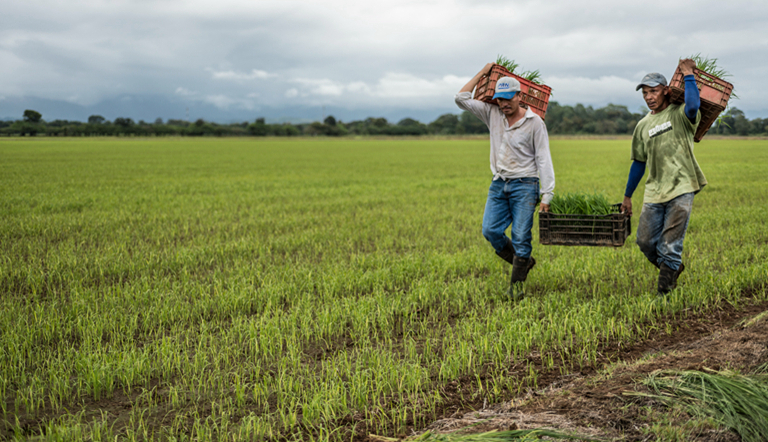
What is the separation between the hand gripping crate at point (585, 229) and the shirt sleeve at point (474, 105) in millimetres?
1167

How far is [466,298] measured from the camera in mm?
5602

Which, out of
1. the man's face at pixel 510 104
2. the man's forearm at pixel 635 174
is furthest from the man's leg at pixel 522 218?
the man's forearm at pixel 635 174

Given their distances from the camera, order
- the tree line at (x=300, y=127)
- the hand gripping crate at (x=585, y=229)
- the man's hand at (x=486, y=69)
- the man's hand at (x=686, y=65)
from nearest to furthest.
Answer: the man's hand at (x=686, y=65), the hand gripping crate at (x=585, y=229), the man's hand at (x=486, y=69), the tree line at (x=300, y=127)

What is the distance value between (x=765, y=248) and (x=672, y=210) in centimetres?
379

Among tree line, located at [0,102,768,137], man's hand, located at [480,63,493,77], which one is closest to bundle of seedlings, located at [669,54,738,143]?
man's hand, located at [480,63,493,77]

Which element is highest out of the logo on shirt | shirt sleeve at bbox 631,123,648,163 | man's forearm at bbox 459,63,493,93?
man's forearm at bbox 459,63,493,93

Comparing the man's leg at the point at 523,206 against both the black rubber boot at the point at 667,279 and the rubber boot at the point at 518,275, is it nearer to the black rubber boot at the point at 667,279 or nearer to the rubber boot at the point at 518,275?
the rubber boot at the point at 518,275

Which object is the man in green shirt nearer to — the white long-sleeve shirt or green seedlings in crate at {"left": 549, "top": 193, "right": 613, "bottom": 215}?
green seedlings in crate at {"left": 549, "top": 193, "right": 613, "bottom": 215}

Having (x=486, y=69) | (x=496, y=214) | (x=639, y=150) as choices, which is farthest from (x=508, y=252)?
(x=486, y=69)

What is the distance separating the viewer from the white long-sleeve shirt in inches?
200

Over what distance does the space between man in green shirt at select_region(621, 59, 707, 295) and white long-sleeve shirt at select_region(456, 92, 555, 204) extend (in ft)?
3.05

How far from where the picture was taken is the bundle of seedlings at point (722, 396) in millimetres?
2814

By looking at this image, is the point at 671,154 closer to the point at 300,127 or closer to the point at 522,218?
the point at 522,218

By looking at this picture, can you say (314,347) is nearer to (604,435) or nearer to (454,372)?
(454,372)
